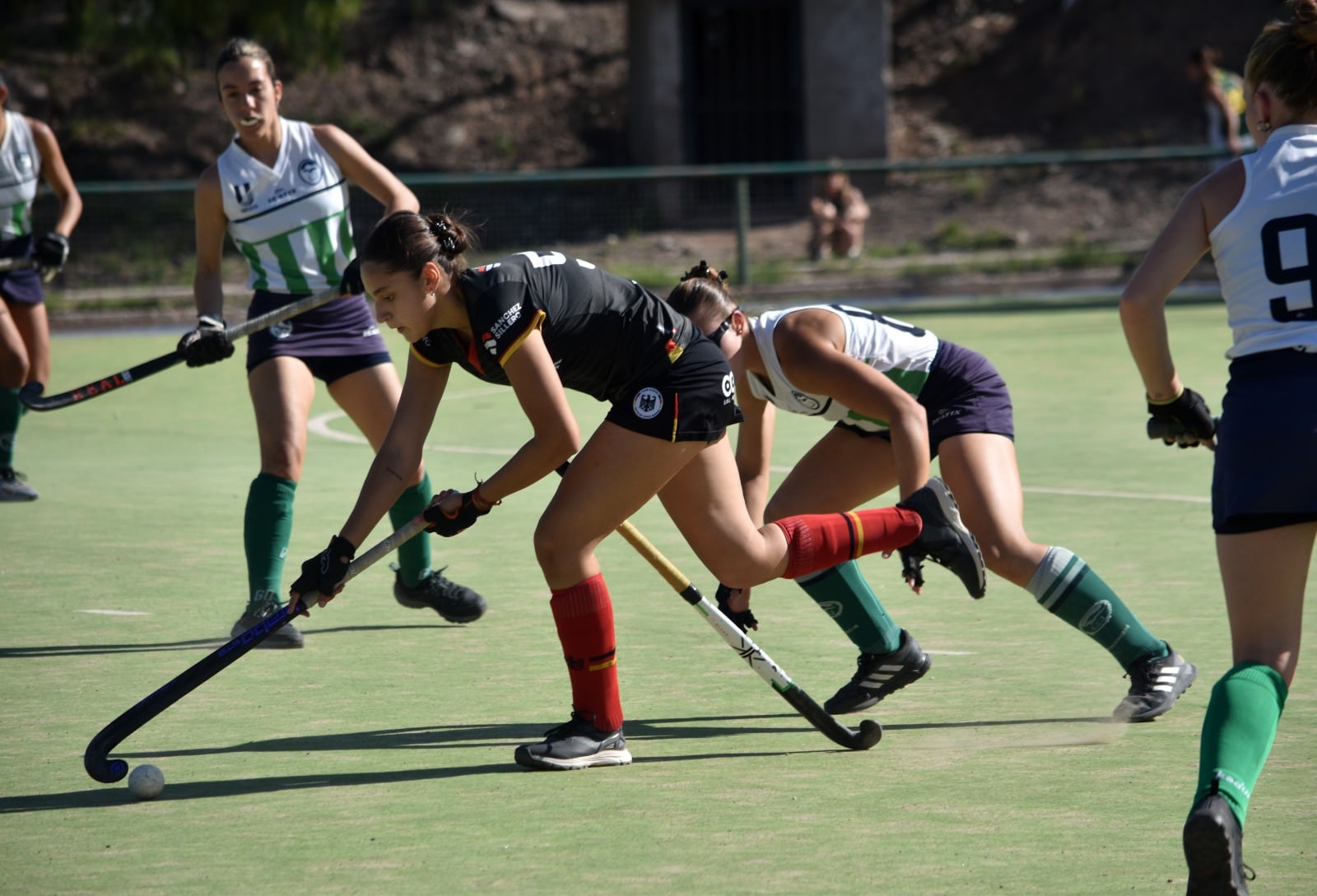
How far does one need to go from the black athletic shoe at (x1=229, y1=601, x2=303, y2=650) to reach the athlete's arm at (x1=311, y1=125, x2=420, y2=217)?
1278 millimetres

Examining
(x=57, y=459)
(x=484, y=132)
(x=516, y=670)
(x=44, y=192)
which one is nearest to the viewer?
(x=516, y=670)

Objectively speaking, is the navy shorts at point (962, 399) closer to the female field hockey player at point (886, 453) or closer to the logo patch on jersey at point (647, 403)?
the female field hockey player at point (886, 453)

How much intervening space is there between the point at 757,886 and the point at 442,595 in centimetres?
249

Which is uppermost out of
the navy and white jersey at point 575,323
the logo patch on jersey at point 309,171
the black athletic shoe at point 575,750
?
the logo patch on jersey at point 309,171

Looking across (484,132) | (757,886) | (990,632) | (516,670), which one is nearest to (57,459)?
(516,670)

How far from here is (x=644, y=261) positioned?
16.0 metres

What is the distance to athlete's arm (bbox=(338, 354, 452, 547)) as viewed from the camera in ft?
12.6

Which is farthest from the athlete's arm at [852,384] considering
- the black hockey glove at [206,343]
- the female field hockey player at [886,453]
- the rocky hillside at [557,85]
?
the rocky hillside at [557,85]

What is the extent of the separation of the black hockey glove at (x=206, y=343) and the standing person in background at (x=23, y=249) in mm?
2513

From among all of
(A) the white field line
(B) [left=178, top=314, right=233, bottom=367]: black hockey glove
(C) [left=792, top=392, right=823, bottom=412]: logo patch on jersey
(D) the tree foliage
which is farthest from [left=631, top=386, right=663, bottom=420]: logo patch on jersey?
(D) the tree foliage

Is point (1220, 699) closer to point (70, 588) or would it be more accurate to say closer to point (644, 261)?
point (70, 588)

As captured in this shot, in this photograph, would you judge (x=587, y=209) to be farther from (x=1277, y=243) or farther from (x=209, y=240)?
(x=1277, y=243)

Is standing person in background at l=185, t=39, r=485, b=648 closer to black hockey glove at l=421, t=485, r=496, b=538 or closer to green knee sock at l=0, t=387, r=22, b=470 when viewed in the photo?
black hockey glove at l=421, t=485, r=496, b=538

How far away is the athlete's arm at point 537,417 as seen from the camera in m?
3.60
